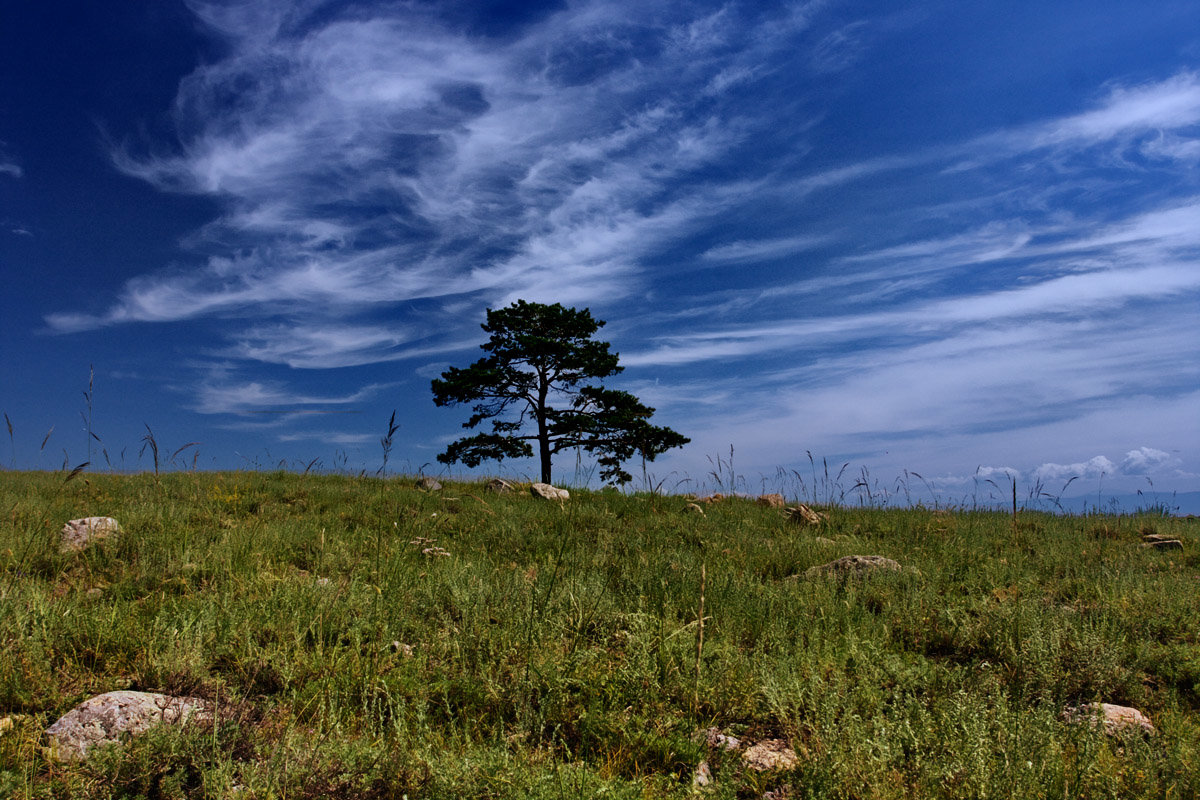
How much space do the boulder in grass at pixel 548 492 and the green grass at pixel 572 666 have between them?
419cm

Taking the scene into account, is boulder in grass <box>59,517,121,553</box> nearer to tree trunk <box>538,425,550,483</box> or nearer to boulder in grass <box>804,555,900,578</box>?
boulder in grass <box>804,555,900,578</box>

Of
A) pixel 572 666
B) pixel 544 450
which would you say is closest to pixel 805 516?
pixel 572 666

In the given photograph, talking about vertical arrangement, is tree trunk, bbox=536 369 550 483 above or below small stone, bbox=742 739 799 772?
above

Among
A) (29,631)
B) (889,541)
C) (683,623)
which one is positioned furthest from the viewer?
(889,541)

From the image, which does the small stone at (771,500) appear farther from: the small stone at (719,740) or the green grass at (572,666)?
the small stone at (719,740)

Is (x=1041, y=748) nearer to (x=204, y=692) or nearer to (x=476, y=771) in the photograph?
(x=476, y=771)

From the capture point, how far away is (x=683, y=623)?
4.37m

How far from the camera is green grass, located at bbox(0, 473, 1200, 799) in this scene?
2643 millimetres

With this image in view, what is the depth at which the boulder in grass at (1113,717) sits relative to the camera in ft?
10.7

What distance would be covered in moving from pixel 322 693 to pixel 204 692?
2.08 ft

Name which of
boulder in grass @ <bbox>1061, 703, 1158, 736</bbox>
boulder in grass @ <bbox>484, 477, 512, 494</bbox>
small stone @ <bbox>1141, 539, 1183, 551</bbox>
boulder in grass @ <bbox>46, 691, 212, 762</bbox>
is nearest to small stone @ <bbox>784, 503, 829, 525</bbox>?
small stone @ <bbox>1141, 539, 1183, 551</bbox>

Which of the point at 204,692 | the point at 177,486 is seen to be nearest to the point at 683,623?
the point at 204,692

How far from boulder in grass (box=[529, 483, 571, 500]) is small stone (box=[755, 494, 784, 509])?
11.5 feet

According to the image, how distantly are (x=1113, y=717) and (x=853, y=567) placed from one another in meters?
2.48
